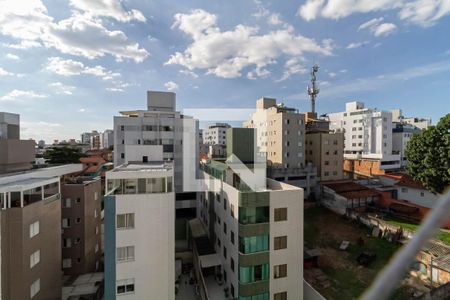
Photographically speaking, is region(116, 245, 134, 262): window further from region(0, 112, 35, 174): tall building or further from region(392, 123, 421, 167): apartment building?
region(392, 123, 421, 167): apartment building

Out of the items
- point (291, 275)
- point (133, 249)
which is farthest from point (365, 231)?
point (133, 249)

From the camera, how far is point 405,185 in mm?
31547

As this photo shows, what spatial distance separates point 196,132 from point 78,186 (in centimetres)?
1647

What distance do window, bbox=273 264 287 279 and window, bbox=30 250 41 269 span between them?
46.2 ft

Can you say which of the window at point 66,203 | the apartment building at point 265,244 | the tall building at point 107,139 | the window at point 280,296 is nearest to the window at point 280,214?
the apartment building at point 265,244

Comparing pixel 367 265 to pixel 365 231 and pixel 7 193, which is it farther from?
pixel 7 193

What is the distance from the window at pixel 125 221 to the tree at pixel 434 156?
87.0 feet

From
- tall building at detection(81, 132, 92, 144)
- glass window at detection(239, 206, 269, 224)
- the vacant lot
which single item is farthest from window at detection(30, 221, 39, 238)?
tall building at detection(81, 132, 92, 144)

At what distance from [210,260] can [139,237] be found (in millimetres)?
7488

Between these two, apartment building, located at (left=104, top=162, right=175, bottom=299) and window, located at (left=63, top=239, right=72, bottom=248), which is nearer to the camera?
apartment building, located at (left=104, top=162, right=175, bottom=299)

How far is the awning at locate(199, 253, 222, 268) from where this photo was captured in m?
17.9

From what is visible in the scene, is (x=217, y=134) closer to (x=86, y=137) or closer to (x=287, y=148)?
(x=287, y=148)

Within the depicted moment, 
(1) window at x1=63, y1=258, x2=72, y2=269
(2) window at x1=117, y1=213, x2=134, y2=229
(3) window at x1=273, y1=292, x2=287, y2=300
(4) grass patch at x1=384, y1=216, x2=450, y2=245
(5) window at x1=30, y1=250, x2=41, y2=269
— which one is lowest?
(3) window at x1=273, y1=292, x2=287, y2=300

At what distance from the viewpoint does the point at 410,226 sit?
24.0m
